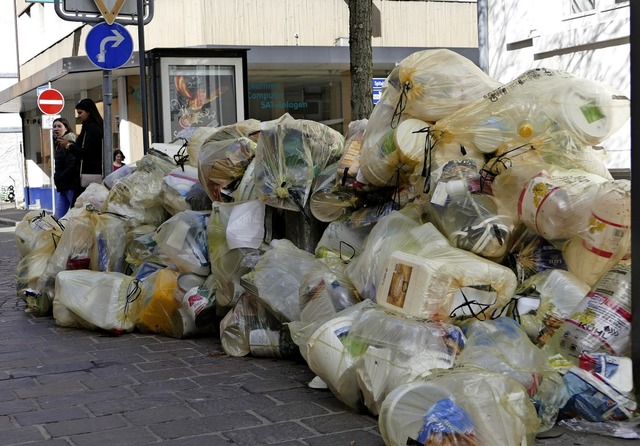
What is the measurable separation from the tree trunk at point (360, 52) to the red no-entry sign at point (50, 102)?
1214 centimetres

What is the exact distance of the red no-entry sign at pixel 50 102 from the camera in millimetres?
18438

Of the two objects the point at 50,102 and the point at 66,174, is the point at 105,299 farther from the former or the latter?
the point at 50,102

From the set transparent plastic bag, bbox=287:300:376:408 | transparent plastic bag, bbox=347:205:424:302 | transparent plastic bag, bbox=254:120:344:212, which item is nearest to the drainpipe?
transparent plastic bag, bbox=254:120:344:212

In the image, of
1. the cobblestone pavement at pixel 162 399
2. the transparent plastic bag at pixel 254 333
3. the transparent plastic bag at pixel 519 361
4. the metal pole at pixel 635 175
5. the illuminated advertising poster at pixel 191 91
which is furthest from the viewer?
the illuminated advertising poster at pixel 191 91

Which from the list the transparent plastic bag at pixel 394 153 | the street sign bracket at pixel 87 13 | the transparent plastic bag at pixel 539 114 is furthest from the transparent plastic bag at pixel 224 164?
the street sign bracket at pixel 87 13

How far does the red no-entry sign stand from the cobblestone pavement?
13146mm

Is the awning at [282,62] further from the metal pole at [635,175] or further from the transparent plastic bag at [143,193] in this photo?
the metal pole at [635,175]

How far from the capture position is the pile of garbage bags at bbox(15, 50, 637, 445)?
3.71 m

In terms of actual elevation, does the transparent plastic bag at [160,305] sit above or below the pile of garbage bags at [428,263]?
below

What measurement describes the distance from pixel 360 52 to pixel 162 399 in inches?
162

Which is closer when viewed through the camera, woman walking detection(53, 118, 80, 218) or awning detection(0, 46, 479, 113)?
woman walking detection(53, 118, 80, 218)

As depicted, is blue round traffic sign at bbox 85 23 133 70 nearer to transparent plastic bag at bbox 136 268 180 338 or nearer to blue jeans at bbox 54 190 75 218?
blue jeans at bbox 54 190 75 218

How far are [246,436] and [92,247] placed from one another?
144 inches

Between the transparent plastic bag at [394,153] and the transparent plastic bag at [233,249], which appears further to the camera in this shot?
the transparent plastic bag at [233,249]
